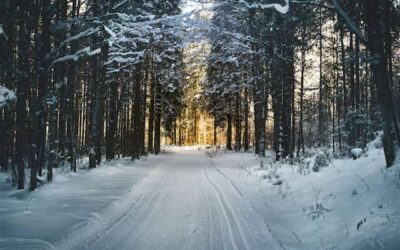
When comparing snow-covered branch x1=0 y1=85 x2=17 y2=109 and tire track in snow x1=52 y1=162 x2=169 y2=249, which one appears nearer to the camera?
tire track in snow x1=52 y1=162 x2=169 y2=249

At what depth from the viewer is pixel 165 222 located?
8.81 m

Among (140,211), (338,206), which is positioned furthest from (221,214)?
(338,206)

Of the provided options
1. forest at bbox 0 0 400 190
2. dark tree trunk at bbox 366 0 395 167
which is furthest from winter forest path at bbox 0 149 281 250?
forest at bbox 0 0 400 190

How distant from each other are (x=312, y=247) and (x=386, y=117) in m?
3.49

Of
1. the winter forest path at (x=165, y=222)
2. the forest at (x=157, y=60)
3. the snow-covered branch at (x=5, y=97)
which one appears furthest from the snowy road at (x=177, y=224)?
the forest at (x=157, y=60)

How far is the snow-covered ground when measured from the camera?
278 inches

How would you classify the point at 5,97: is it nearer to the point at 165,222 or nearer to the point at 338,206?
the point at 165,222

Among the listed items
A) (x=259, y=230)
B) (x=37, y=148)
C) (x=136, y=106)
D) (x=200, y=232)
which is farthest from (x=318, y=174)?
(x=136, y=106)

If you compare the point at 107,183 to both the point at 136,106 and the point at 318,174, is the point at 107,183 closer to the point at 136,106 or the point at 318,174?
the point at 318,174

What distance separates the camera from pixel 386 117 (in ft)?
28.9

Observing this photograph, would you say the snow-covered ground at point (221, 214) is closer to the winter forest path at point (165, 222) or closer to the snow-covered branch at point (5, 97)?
the winter forest path at point (165, 222)

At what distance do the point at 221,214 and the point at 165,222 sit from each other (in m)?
1.50

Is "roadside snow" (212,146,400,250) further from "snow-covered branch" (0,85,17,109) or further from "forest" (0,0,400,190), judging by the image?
"snow-covered branch" (0,85,17,109)

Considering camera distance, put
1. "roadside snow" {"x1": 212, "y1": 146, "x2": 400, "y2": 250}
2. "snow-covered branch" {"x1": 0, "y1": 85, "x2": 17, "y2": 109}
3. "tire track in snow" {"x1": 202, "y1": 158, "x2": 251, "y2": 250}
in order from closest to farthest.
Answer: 1. "roadside snow" {"x1": 212, "y1": 146, "x2": 400, "y2": 250}
2. "tire track in snow" {"x1": 202, "y1": 158, "x2": 251, "y2": 250}
3. "snow-covered branch" {"x1": 0, "y1": 85, "x2": 17, "y2": 109}
